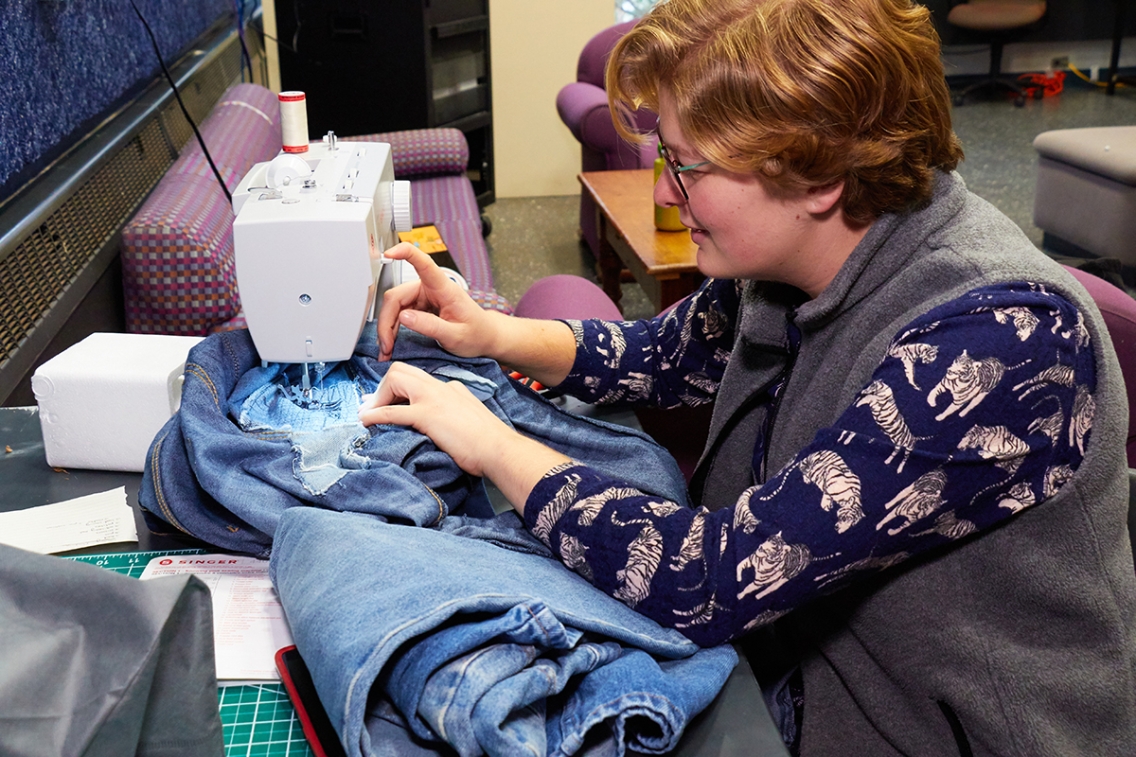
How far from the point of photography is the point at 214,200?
2.11 m

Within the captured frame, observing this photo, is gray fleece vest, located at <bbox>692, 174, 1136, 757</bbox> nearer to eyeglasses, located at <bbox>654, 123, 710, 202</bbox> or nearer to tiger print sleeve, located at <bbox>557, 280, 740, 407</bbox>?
eyeglasses, located at <bbox>654, 123, 710, 202</bbox>

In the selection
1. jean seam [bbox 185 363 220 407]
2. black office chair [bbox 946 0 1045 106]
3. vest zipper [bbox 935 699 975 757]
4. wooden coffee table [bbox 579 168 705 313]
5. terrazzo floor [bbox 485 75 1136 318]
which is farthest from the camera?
black office chair [bbox 946 0 1045 106]

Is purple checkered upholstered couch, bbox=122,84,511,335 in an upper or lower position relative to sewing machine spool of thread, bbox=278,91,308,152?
lower

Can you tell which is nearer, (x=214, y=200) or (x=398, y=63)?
(x=214, y=200)

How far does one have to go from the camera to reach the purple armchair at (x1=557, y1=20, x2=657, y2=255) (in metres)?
3.81

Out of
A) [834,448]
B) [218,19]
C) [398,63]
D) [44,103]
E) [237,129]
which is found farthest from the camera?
[398,63]

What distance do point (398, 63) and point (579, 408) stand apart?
3038 millimetres

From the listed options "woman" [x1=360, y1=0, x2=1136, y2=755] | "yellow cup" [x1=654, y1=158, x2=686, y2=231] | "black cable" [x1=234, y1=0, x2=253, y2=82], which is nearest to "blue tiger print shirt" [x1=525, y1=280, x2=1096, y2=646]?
"woman" [x1=360, y1=0, x2=1136, y2=755]

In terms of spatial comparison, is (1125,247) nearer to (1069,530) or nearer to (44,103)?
(1069,530)

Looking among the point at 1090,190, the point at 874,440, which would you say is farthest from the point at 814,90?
the point at 1090,190

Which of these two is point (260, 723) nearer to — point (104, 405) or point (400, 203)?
point (104, 405)

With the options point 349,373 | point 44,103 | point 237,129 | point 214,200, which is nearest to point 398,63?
point 237,129

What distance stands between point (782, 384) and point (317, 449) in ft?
1.68

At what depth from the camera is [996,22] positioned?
6574 mm
